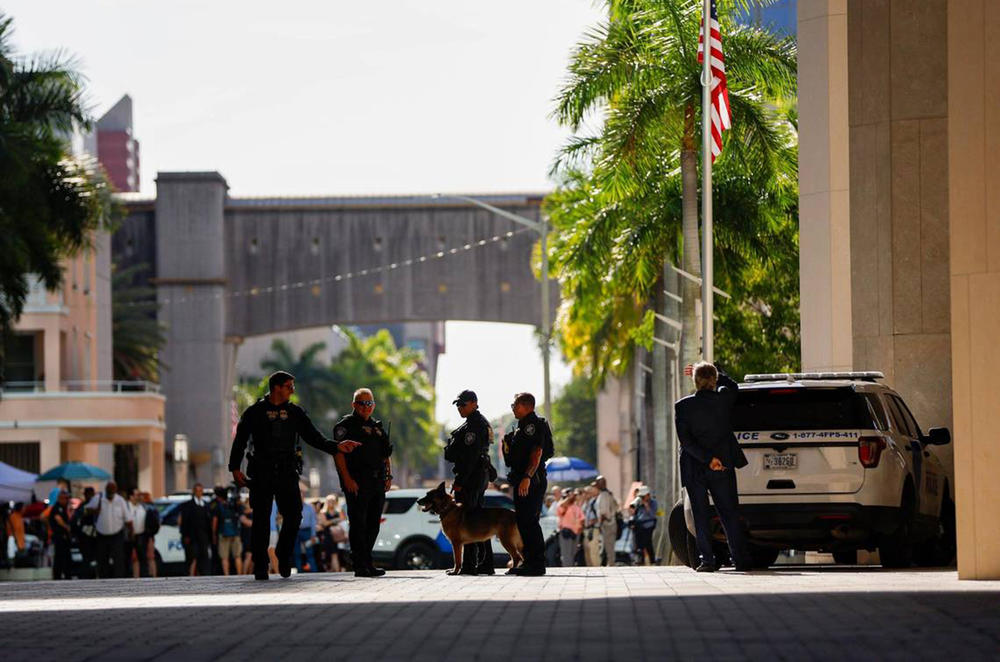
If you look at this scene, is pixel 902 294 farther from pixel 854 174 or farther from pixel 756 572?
pixel 756 572

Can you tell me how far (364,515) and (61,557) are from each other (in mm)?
15782

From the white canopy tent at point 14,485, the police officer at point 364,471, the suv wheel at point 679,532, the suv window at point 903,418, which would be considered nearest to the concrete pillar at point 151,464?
the white canopy tent at point 14,485

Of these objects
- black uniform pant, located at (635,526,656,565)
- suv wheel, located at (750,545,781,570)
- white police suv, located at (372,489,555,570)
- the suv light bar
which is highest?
the suv light bar

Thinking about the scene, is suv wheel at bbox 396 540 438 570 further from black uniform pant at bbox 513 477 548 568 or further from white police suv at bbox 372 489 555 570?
black uniform pant at bbox 513 477 548 568

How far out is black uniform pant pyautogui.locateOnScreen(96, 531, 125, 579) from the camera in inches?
1280

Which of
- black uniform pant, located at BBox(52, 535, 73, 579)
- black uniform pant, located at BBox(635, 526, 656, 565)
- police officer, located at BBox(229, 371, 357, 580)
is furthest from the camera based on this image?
black uniform pant, located at BBox(635, 526, 656, 565)

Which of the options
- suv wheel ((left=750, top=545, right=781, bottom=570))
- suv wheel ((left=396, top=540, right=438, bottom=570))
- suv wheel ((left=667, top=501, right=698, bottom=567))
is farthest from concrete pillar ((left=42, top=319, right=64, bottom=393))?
suv wheel ((left=750, top=545, right=781, bottom=570))

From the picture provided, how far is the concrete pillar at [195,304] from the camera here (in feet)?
227

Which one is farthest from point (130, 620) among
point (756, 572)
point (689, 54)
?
point (689, 54)

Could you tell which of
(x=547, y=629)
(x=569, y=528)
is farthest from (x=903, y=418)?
(x=569, y=528)

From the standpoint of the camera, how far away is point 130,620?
1221cm

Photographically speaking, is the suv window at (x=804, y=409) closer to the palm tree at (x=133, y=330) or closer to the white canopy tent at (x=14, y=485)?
the white canopy tent at (x=14, y=485)

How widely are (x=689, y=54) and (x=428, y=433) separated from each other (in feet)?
378

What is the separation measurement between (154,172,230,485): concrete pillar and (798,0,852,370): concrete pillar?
45.4m
